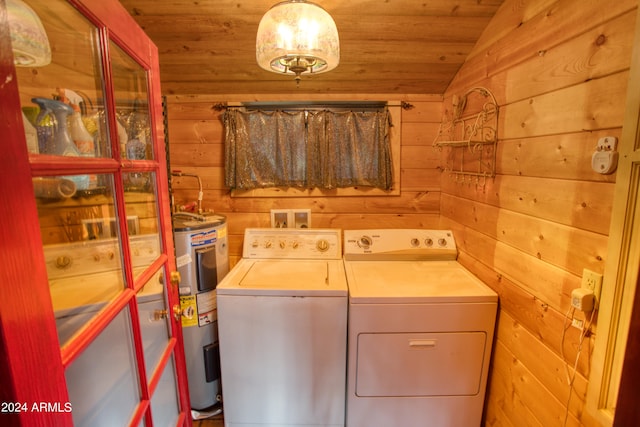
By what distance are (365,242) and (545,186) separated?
1063 mm

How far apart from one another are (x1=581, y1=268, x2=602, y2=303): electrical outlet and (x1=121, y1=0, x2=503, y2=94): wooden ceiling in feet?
4.23

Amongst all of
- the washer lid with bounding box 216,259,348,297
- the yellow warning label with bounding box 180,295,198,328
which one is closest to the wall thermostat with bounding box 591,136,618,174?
the washer lid with bounding box 216,259,348,297

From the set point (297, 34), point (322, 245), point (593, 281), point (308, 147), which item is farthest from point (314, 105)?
point (593, 281)

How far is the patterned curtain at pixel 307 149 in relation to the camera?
2.14m

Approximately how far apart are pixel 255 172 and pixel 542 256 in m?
1.73

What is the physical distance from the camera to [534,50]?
1.22m

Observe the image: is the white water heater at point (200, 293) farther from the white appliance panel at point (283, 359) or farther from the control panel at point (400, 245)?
the control panel at point (400, 245)

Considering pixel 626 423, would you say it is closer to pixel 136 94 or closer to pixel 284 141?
pixel 136 94

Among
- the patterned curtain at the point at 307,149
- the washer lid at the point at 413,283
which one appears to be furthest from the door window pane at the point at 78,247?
the patterned curtain at the point at 307,149

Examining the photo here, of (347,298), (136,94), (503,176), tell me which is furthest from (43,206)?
(503,176)

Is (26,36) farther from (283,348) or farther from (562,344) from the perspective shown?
(562,344)

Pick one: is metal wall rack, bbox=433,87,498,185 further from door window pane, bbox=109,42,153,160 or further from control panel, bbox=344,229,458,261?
door window pane, bbox=109,42,153,160

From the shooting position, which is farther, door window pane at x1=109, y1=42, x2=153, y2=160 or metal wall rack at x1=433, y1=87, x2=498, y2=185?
metal wall rack at x1=433, y1=87, x2=498, y2=185

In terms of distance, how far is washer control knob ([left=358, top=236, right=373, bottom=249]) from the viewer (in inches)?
79.3
